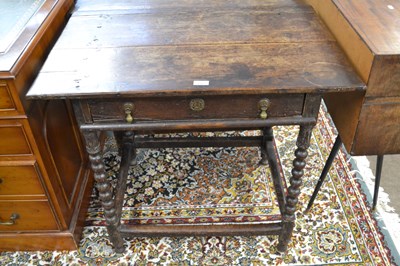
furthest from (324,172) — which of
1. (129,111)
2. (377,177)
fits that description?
(129,111)

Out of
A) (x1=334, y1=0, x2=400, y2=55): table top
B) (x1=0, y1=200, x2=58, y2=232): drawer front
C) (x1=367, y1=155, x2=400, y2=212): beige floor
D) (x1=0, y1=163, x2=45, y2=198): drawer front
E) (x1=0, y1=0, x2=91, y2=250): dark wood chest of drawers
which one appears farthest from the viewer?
(x1=367, y1=155, x2=400, y2=212): beige floor

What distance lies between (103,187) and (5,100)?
50cm

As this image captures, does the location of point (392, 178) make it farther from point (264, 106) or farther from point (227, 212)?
point (264, 106)

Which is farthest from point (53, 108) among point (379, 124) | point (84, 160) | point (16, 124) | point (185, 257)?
point (379, 124)

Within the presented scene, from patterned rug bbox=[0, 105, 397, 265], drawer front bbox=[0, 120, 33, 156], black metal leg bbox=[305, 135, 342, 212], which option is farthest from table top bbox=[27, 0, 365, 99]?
patterned rug bbox=[0, 105, 397, 265]

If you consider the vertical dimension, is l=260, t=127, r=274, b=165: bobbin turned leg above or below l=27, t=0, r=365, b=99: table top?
below

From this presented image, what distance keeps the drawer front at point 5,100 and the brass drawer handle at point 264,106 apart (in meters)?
0.85

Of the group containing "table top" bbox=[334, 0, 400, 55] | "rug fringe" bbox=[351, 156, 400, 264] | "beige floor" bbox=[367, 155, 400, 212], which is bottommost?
"beige floor" bbox=[367, 155, 400, 212]

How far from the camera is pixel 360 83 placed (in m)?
1.24

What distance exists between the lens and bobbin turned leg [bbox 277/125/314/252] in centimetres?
143

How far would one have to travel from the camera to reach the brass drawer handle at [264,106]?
4.28 ft

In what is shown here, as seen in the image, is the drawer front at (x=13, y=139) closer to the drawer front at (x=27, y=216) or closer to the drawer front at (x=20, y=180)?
the drawer front at (x=20, y=180)

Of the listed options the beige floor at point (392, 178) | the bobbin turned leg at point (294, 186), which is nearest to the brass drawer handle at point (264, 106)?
the bobbin turned leg at point (294, 186)

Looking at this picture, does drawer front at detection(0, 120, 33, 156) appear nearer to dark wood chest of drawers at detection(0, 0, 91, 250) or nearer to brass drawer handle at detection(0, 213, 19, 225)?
dark wood chest of drawers at detection(0, 0, 91, 250)
